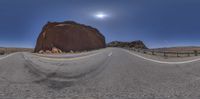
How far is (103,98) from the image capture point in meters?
4.84

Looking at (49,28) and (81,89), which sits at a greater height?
(49,28)

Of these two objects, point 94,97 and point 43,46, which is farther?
point 43,46

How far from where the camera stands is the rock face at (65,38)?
99.1 m

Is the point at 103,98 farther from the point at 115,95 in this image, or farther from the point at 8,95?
the point at 8,95

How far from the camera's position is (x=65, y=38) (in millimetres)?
103625

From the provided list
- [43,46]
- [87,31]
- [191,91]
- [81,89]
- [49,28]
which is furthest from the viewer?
[87,31]

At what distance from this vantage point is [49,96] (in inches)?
201

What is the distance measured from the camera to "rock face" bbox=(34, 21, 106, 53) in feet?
325

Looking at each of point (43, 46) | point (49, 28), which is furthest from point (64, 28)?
point (43, 46)

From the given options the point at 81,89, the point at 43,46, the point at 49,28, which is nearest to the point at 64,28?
Result: the point at 49,28

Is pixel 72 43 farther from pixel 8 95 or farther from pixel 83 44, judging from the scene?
pixel 8 95

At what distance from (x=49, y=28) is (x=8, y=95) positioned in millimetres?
→ 105131

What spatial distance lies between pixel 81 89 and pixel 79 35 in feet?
350

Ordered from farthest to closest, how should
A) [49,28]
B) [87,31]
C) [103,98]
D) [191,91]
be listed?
[87,31] < [49,28] < [191,91] < [103,98]
